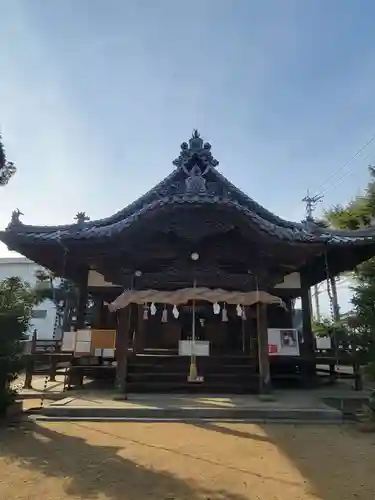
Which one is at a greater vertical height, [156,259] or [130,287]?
[156,259]

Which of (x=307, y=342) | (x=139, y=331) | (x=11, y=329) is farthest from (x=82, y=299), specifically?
(x=307, y=342)

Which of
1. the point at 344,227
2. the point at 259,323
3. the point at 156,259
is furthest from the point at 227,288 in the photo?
the point at 344,227

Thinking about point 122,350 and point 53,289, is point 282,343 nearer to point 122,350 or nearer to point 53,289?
point 122,350

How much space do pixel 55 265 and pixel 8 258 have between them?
108 ft

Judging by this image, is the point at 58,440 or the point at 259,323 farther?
the point at 259,323

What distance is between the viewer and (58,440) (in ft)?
18.8

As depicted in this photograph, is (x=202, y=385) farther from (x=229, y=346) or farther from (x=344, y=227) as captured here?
(x=344, y=227)

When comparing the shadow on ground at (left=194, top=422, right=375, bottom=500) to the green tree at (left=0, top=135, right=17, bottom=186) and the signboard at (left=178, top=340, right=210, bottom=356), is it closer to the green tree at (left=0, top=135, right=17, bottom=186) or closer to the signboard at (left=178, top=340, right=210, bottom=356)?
the signboard at (left=178, top=340, right=210, bottom=356)

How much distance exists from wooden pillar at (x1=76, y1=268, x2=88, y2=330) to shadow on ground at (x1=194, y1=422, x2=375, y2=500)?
6.42 meters

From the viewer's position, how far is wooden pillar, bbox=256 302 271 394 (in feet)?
30.2

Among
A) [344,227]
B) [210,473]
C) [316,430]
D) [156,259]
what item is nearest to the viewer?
[210,473]

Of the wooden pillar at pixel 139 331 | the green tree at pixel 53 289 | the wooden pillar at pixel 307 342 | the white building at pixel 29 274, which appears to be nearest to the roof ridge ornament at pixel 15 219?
the wooden pillar at pixel 139 331

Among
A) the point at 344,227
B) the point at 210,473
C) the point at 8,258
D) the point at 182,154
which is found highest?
the point at 8,258

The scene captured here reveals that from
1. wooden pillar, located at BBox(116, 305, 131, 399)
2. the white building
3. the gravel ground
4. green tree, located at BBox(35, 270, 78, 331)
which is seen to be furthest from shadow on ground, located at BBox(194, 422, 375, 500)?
the white building
